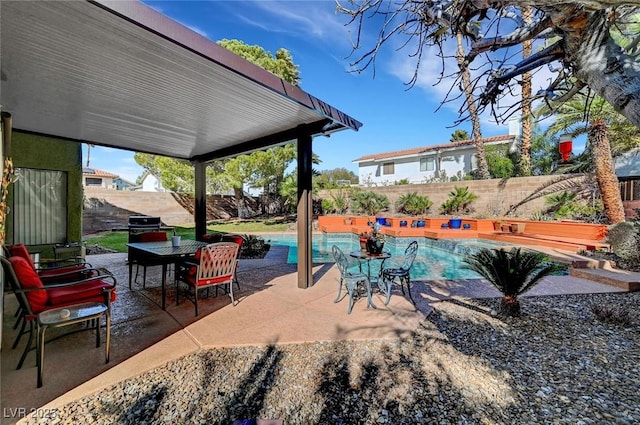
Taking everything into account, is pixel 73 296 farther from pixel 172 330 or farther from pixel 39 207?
pixel 39 207

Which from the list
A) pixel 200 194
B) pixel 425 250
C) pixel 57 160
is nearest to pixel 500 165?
pixel 425 250

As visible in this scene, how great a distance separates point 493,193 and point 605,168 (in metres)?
5.46

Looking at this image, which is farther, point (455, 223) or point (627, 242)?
point (455, 223)

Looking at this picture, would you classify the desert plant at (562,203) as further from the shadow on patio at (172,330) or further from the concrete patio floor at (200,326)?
the shadow on patio at (172,330)

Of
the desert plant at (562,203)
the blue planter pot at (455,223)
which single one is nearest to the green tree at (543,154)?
the desert plant at (562,203)

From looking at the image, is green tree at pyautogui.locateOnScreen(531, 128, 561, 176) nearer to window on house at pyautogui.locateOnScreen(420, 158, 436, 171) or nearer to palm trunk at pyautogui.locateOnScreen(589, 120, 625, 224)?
palm trunk at pyautogui.locateOnScreen(589, 120, 625, 224)

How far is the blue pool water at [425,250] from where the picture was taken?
8178 mm

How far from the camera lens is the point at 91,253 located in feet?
31.1

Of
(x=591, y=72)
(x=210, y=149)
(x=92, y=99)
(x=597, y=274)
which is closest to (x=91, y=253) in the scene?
(x=210, y=149)

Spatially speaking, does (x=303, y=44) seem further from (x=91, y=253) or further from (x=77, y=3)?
(x=91, y=253)

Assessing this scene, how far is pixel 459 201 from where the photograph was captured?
51.1 ft

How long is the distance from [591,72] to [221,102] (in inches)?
166

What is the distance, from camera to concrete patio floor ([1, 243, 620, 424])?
263 centimetres

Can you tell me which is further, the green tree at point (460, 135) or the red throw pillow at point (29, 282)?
the green tree at point (460, 135)
